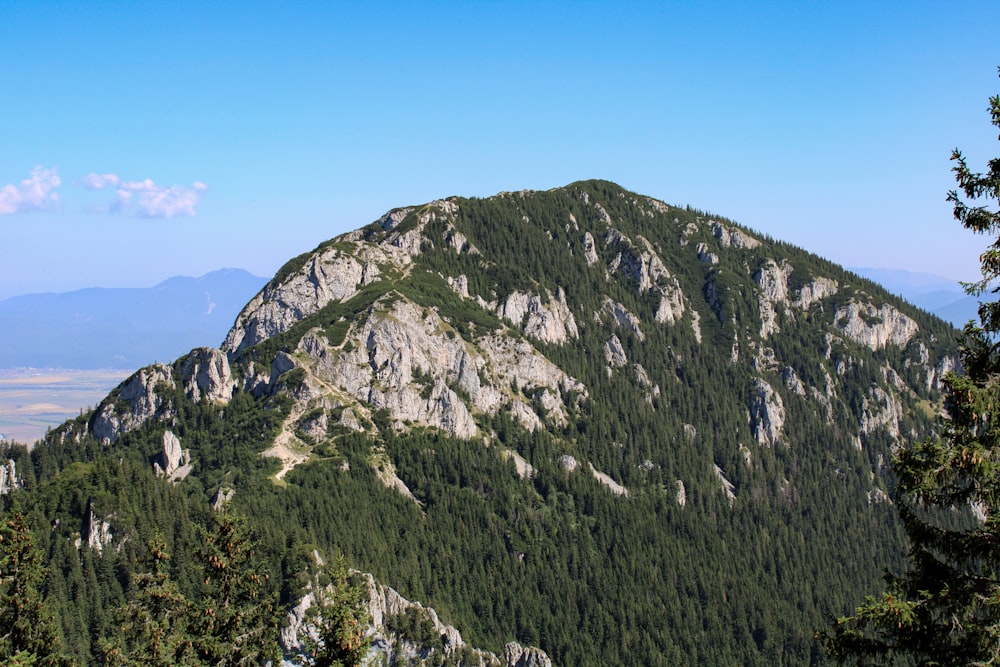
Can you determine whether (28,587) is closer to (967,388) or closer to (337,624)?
(337,624)

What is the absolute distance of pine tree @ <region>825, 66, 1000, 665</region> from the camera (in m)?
24.6

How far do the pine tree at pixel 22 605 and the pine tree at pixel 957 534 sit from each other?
4351 centimetres

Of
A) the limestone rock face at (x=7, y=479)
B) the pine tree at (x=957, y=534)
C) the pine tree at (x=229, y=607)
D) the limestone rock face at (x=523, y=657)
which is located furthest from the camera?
the limestone rock face at (x=7, y=479)

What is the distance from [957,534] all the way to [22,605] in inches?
1874

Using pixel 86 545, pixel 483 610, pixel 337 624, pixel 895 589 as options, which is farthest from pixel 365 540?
pixel 895 589

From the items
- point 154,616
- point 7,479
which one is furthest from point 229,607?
point 7,479

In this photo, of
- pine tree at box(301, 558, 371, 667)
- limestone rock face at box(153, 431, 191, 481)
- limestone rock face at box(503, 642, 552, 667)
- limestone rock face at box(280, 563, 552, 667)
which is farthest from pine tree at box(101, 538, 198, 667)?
limestone rock face at box(153, 431, 191, 481)

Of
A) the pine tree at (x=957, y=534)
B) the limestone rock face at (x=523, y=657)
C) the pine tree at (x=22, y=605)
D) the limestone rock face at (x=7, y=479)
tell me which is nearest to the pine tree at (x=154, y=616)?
the pine tree at (x=22, y=605)

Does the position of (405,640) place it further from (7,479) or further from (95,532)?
(7,479)

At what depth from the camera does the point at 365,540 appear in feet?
582

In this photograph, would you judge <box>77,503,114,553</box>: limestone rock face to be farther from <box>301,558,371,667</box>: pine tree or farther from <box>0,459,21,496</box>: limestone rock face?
<box>301,558,371,667</box>: pine tree

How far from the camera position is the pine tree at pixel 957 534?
24625mm

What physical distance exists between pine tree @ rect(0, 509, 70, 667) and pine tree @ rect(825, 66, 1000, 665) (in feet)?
143

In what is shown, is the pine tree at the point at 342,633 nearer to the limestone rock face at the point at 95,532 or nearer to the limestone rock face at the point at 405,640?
the limestone rock face at the point at 405,640
